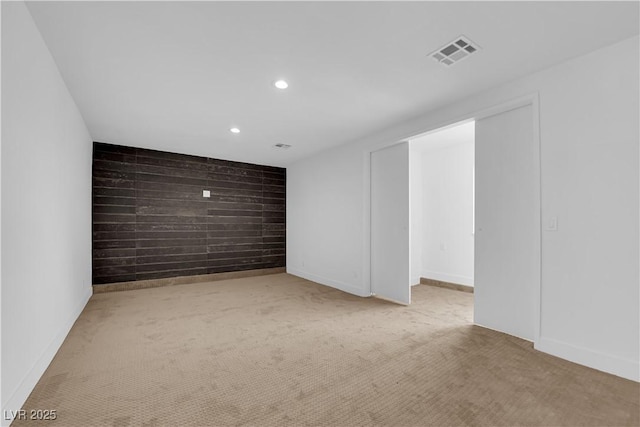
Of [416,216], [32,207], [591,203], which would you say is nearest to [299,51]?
[32,207]

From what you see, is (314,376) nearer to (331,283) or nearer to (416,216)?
(331,283)

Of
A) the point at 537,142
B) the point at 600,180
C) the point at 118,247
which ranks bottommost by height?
the point at 118,247

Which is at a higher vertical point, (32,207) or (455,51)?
(455,51)

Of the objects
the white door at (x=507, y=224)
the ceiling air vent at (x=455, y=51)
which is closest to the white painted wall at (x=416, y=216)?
the white door at (x=507, y=224)

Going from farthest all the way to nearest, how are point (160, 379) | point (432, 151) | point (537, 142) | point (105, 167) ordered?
point (432, 151), point (105, 167), point (537, 142), point (160, 379)

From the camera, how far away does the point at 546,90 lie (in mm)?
2646

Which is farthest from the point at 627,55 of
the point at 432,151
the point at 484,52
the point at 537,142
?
the point at 432,151

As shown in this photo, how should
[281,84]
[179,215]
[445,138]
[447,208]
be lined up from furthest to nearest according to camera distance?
1. [179,215]
2. [447,208]
3. [445,138]
4. [281,84]

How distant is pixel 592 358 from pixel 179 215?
20.1 ft

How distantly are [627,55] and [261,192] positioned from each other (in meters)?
5.89

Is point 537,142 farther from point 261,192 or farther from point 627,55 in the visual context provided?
point 261,192

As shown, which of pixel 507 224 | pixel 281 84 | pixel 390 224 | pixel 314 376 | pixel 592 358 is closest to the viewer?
pixel 314 376

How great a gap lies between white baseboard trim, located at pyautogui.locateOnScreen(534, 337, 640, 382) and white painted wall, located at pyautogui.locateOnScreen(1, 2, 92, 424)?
3.86 metres

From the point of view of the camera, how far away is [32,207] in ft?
6.81
